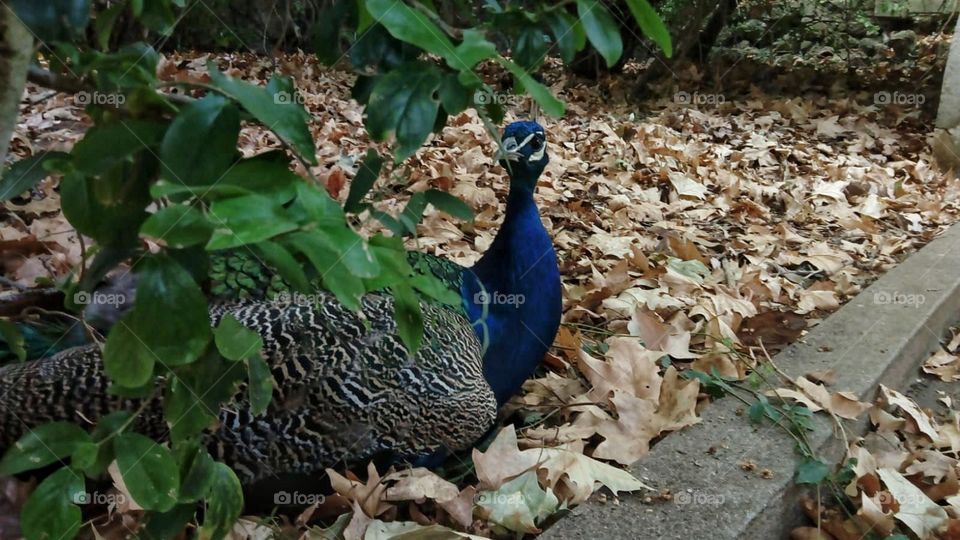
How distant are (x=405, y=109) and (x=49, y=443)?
56 centimetres

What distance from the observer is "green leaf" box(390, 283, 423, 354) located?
2.97 feet

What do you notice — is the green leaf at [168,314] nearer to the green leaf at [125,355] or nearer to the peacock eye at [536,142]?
the green leaf at [125,355]

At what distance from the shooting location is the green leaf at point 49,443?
0.97 metres

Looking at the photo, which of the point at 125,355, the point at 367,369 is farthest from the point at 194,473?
the point at 367,369

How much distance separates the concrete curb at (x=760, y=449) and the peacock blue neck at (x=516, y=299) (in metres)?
0.43

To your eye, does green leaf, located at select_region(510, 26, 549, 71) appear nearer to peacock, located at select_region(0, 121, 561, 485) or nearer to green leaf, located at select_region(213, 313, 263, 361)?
green leaf, located at select_region(213, 313, 263, 361)

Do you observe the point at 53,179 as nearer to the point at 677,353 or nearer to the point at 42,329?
the point at 42,329

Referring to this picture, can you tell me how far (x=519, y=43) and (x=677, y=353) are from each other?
5.81 feet

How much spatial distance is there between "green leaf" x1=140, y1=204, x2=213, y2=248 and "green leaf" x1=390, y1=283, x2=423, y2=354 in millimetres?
224

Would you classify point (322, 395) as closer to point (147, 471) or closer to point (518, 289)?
point (518, 289)

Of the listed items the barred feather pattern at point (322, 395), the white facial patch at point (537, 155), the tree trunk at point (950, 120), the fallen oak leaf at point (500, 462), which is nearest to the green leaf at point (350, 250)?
the barred feather pattern at point (322, 395)

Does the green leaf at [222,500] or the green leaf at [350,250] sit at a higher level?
the green leaf at [350,250]

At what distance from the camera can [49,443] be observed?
97 centimetres

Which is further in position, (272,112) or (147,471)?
(147,471)
